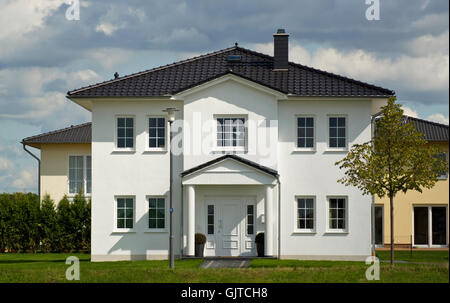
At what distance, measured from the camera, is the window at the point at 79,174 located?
38875 mm

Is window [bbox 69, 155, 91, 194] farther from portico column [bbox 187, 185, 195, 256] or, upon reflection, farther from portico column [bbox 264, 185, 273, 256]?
portico column [bbox 264, 185, 273, 256]

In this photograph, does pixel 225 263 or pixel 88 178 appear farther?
pixel 88 178

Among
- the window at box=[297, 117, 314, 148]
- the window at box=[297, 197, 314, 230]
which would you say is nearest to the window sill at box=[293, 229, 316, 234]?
the window at box=[297, 197, 314, 230]

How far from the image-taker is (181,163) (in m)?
29.9

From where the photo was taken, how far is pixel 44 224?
3706cm

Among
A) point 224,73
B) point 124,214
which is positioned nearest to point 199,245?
point 124,214

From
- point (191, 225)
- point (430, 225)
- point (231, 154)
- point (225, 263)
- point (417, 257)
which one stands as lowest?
point (417, 257)

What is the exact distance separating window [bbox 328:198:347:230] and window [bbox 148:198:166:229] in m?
6.70

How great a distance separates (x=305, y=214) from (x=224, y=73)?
649 cm

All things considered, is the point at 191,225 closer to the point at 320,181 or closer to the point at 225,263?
the point at 225,263

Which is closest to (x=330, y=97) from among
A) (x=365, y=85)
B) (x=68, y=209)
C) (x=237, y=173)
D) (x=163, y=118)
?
(x=365, y=85)

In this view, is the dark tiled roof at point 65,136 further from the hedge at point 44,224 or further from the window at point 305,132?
the window at point 305,132

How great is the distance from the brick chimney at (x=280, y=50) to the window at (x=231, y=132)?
11.2ft

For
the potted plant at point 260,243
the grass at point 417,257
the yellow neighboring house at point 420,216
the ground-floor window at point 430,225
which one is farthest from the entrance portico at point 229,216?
the ground-floor window at point 430,225
